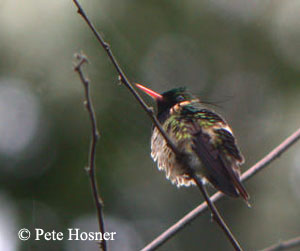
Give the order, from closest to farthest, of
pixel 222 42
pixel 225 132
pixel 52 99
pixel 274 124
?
1. pixel 225 132
2. pixel 52 99
3. pixel 274 124
4. pixel 222 42

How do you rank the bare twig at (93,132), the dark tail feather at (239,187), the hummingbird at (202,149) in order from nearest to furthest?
1. the bare twig at (93,132)
2. the dark tail feather at (239,187)
3. the hummingbird at (202,149)

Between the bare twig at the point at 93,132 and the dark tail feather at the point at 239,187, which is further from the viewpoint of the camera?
the dark tail feather at the point at 239,187

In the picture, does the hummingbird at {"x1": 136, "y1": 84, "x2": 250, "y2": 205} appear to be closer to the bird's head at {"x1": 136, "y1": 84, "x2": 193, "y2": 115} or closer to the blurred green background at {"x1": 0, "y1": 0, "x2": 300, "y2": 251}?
the bird's head at {"x1": 136, "y1": 84, "x2": 193, "y2": 115}

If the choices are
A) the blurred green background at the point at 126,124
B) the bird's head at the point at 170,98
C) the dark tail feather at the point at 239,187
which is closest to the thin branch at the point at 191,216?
the dark tail feather at the point at 239,187

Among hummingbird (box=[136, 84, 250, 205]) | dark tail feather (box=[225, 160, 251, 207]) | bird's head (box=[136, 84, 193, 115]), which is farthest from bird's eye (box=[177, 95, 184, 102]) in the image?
dark tail feather (box=[225, 160, 251, 207])

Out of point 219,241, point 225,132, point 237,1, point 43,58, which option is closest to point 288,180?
point 219,241

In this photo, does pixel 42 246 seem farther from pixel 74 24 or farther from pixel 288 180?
pixel 288 180

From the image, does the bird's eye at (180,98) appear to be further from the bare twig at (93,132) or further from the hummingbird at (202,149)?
the bare twig at (93,132)

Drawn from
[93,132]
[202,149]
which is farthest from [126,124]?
[93,132]
